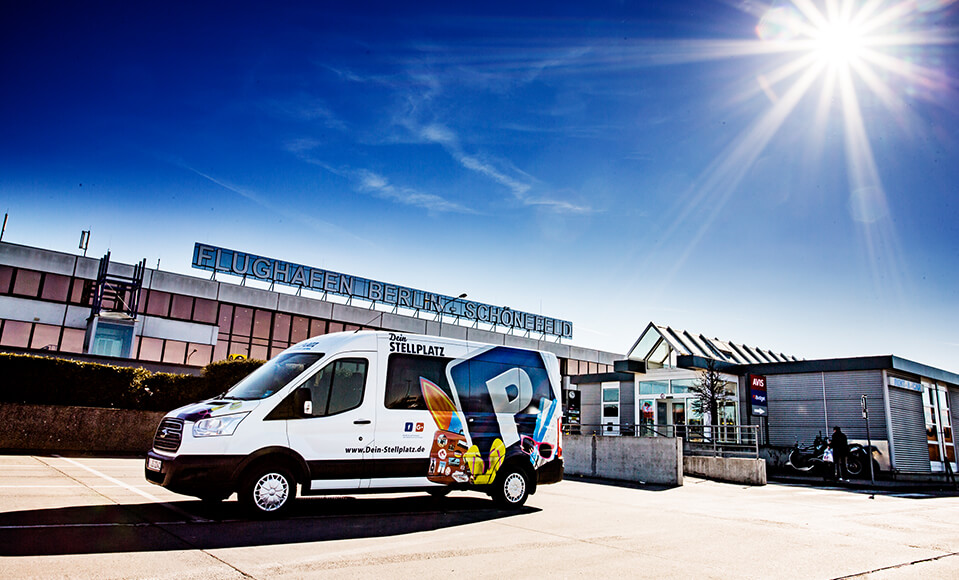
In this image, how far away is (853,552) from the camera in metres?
7.81

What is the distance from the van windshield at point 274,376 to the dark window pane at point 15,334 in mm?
26824

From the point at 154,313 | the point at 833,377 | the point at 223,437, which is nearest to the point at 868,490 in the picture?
the point at 833,377

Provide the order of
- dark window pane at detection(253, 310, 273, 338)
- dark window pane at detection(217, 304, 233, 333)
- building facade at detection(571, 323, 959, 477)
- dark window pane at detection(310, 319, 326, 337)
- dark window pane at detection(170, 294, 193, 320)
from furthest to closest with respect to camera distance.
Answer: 1. dark window pane at detection(310, 319, 326, 337)
2. dark window pane at detection(253, 310, 273, 338)
3. dark window pane at detection(217, 304, 233, 333)
4. dark window pane at detection(170, 294, 193, 320)
5. building facade at detection(571, 323, 959, 477)

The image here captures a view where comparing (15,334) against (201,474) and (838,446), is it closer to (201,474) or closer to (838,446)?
(201,474)

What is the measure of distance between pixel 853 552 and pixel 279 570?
6867 millimetres

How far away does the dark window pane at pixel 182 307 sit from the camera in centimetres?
3359

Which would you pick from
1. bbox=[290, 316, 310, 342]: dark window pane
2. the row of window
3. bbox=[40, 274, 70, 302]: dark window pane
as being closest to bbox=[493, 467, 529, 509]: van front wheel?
A: the row of window

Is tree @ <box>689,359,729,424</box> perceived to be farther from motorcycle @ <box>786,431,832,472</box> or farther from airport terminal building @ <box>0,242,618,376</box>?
airport terminal building @ <box>0,242,618,376</box>

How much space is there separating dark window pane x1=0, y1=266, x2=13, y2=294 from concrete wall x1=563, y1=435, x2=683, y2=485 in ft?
87.3

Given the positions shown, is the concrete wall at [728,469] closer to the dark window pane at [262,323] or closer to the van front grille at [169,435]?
the van front grille at [169,435]

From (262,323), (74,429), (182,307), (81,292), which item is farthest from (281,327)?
A: (74,429)

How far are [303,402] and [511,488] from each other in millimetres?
4129

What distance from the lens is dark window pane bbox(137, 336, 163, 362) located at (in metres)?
32.3

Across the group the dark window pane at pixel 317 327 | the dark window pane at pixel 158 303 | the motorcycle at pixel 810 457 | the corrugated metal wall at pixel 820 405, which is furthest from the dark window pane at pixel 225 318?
the motorcycle at pixel 810 457
